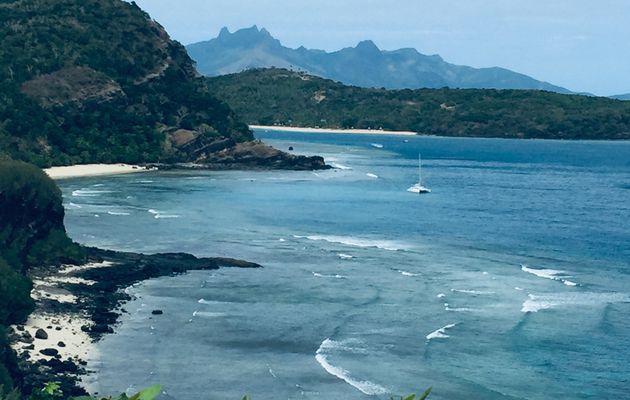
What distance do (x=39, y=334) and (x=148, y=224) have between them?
3951 centimetres

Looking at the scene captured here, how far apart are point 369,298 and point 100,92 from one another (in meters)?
102

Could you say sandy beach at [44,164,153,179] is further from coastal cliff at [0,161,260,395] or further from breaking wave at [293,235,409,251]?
coastal cliff at [0,161,260,395]

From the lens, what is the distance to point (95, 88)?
14550 cm

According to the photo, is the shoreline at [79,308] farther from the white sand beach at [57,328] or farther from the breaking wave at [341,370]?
the breaking wave at [341,370]

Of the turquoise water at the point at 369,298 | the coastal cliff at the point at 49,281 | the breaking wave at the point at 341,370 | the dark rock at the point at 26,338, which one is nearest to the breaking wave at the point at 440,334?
the turquoise water at the point at 369,298

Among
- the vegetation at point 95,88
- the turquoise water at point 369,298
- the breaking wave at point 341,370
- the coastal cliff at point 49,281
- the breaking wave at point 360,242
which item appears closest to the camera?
the breaking wave at point 341,370

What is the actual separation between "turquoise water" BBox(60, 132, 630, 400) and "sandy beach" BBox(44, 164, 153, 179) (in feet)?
57.1

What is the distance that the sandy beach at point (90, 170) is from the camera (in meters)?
124

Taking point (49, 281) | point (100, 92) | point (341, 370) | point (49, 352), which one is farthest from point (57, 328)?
point (100, 92)

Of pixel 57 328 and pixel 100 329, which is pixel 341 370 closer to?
pixel 100 329

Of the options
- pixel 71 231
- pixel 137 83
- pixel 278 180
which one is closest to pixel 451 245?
pixel 71 231

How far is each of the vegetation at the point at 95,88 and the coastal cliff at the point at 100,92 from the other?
172 mm

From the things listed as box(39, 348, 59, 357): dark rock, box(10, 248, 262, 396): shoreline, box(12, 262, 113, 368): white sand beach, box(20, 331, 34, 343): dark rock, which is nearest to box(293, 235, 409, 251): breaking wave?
box(10, 248, 262, 396): shoreline

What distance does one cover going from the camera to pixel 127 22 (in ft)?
546
